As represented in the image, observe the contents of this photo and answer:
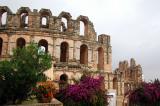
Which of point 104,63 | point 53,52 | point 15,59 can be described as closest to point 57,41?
point 53,52

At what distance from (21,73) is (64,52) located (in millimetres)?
17707

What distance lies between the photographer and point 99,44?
3906cm

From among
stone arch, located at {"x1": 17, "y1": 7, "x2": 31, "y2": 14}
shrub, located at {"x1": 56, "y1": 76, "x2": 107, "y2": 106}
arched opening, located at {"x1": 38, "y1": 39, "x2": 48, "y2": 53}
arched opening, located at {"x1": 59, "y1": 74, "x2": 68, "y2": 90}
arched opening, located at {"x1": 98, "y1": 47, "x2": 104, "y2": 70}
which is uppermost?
stone arch, located at {"x1": 17, "y1": 7, "x2": 31, "y2": 14}

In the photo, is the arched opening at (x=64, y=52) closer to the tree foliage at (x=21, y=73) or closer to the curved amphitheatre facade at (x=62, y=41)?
the curved amphitheatre facade at (x=62, y=41)

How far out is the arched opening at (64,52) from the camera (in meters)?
36.1

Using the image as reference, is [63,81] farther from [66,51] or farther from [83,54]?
[83,54]

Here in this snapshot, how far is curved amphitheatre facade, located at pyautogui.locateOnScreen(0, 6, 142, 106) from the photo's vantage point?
34.7 meters

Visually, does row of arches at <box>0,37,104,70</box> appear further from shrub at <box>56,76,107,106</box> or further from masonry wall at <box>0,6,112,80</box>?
shrub at <box>56,76,107,106</box>

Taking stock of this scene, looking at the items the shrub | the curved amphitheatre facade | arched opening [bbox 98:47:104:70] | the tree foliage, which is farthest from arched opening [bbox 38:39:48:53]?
the tree foliage

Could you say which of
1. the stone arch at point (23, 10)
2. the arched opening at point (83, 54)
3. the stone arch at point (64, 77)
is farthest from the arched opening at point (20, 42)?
the arched opening at point (83, 54)

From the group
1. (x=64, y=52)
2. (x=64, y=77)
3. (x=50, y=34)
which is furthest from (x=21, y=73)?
(x=64, y=52)

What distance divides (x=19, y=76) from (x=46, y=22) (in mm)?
17162

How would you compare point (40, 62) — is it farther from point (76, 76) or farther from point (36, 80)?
point (76, 76)

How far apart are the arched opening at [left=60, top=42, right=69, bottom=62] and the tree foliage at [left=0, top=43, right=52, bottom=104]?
47.8 feet
